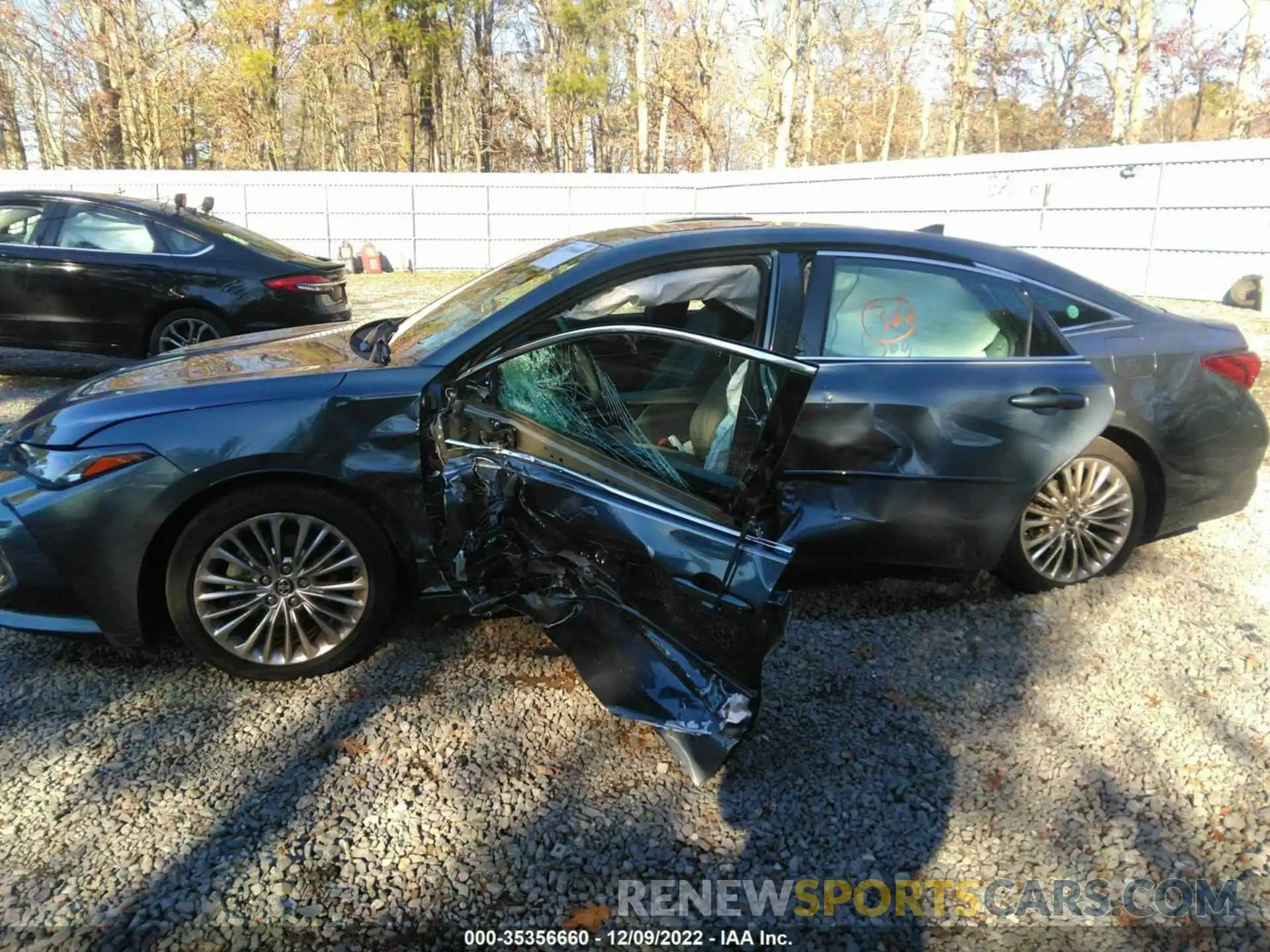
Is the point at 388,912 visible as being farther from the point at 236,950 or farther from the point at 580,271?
the point at 580,271

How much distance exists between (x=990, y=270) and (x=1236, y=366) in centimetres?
126

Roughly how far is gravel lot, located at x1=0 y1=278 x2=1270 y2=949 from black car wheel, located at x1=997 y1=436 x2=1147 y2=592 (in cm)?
25

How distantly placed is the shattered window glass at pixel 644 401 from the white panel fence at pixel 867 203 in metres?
10.3

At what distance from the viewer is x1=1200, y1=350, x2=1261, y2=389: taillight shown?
3898mm

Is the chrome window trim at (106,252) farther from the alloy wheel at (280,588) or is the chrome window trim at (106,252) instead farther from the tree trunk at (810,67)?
the tree trunk at (810,67)

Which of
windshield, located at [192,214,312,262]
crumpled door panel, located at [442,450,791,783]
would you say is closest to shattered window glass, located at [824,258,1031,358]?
crumpled door panel, located at [442,450,791,783]

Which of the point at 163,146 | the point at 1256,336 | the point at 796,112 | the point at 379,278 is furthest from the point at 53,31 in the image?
the point at 1256,336

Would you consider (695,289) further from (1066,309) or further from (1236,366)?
(1236,366)

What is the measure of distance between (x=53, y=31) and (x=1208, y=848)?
4289 centimetres

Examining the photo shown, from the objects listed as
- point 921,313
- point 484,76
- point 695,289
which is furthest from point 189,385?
point 484,76

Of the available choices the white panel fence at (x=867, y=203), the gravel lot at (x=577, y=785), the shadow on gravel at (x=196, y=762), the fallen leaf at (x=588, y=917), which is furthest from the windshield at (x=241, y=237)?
the fallen leaf at (x=588, y=917)

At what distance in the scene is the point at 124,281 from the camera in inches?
294

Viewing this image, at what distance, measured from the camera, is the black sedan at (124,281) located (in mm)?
7461

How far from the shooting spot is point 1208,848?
2518 millimetres
